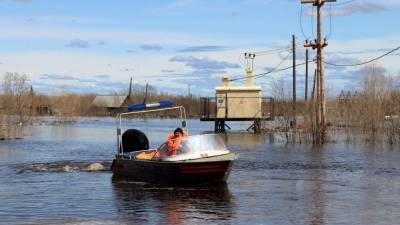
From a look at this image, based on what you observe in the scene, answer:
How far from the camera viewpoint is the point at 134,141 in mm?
27094

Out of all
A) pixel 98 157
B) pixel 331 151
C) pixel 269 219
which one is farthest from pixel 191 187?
pixel 331 151

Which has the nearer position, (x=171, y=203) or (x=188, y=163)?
(x=171, y=203)

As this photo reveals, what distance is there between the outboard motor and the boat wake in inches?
86.8

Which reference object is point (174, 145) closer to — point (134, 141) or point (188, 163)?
point (188, 163)

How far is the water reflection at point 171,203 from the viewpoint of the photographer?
635 inches

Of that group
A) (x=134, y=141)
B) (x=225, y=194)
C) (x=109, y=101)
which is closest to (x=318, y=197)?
(x=225, y=194)

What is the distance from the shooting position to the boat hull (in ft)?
69.1

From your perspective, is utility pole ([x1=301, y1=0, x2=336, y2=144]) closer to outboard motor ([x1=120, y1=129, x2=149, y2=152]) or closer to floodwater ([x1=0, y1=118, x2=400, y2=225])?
floodwater ([x1=0, y1=118, x2=400, y2=225])

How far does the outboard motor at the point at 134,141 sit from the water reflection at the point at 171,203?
3.68m

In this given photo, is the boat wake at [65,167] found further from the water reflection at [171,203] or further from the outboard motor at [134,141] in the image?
the water reflection at [171,203]

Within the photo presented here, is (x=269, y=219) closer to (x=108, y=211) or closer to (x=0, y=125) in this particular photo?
(x=108, y=211)

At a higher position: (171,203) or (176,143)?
(176,143)

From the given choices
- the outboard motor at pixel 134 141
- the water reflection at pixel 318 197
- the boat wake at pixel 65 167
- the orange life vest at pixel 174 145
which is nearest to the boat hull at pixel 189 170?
the orange life vest at pixel 174 145

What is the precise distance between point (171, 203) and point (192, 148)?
11.6ft
